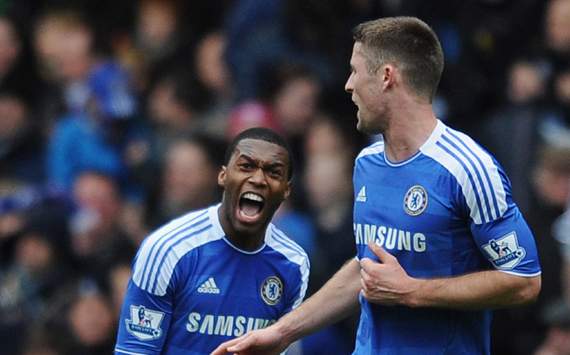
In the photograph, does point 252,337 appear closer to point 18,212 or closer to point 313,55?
point 313,55

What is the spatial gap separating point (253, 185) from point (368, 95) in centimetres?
62

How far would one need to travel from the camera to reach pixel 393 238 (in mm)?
6453

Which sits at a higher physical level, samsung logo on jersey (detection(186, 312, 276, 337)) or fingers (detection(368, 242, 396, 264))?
fingers (detection(368, 242, 396, 264))

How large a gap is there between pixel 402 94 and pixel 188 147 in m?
4.48

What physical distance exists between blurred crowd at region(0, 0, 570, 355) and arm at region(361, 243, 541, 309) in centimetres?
230

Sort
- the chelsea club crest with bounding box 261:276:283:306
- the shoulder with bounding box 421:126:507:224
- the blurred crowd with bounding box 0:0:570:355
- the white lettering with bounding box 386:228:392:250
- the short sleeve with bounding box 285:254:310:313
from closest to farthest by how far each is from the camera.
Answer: the shoulder with bounding box 421:126:507:224 < the white lettering with bounding box 386:228:392:250 < the chelsea club crest with bounding box 261:276:283:306 < the short sleeve with bounding box 285:254:310:313 < the blurred crowd with bounding box 0:0:570:355

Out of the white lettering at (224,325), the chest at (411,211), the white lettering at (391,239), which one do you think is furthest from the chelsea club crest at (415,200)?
the white lettering at (224,325)

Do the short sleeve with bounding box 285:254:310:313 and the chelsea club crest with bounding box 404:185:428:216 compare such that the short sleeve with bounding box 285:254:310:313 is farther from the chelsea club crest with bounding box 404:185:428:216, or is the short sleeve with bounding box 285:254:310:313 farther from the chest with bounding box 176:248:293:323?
the chelsea club crest with bounding box 404:185:428:216

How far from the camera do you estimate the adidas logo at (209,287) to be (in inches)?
266

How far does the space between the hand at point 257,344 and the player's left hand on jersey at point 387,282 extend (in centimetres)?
44

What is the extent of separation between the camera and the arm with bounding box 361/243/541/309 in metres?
6.26

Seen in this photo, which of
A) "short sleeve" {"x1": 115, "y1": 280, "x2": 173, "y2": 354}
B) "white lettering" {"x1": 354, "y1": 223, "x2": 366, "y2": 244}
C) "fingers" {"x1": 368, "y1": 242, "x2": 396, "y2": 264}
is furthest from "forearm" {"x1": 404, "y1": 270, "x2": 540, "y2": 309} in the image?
"short sleeve" {"x1": 115, "y1": 280, "x2": 173, "y2": 354}

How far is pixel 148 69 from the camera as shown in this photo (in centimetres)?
1263

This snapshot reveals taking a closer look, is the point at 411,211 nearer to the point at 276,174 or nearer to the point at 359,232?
the point at 359,232
